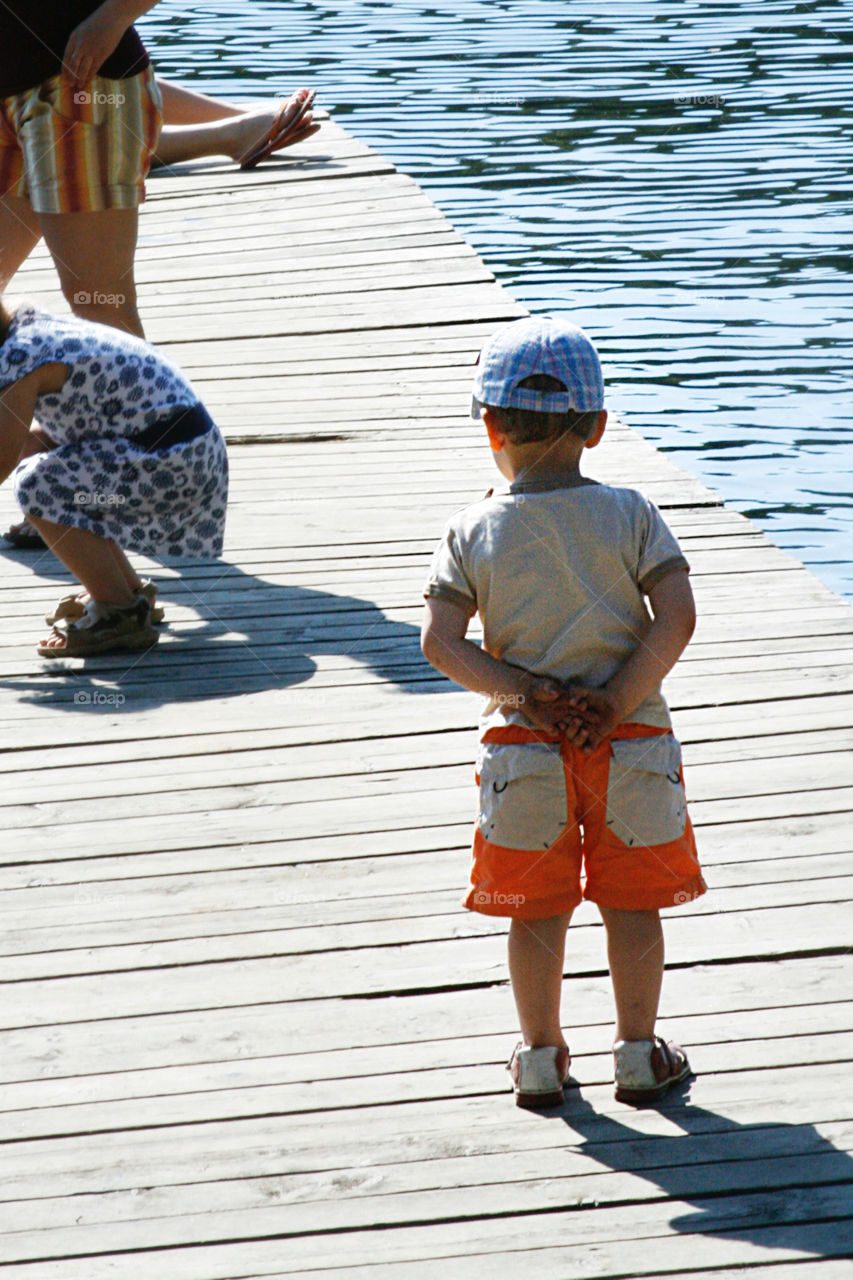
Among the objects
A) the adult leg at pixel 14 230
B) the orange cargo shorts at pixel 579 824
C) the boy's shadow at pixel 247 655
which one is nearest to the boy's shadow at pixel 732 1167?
the orange cargo shorts at pixel 579 824

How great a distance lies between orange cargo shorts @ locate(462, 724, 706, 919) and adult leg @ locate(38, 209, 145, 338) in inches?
100

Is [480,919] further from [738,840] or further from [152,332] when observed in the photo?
[152,332]

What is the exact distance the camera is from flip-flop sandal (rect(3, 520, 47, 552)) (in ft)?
15.6

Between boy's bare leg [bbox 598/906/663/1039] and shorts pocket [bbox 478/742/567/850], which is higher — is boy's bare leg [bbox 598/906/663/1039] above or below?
below

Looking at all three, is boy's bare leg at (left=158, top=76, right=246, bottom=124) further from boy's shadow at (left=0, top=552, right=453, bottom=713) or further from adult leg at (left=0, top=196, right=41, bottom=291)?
boy's shadow at (left=0, top=552, right=453, bottom=713)

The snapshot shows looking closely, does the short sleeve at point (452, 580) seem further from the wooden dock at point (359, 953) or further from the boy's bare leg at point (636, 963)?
the wooden dock at point (359, 953)

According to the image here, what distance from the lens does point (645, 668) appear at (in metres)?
2.31

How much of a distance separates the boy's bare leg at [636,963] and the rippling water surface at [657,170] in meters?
3.80

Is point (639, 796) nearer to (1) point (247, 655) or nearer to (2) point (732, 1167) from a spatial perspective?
(2) point (732, 1167)

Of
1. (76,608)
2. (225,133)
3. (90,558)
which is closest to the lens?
(90,558)

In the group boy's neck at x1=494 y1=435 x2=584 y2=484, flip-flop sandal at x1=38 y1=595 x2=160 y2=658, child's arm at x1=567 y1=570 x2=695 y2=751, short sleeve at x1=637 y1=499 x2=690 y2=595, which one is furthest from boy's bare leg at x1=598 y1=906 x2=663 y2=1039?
flip-flop sandal at x1=38 y1=595 x2=160 y2=658

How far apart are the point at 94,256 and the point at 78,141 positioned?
29 cm

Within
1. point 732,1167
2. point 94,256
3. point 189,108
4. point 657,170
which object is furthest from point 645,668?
point 657,170

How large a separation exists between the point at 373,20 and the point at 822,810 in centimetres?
1573
